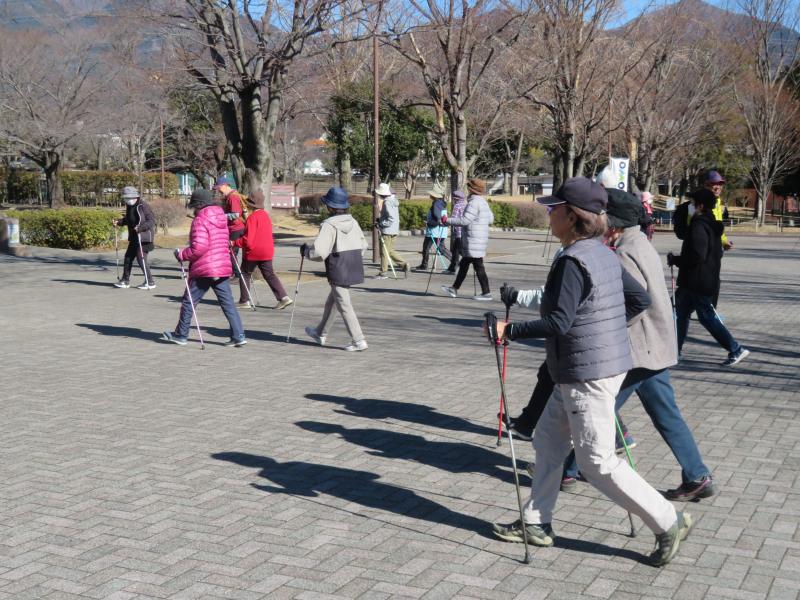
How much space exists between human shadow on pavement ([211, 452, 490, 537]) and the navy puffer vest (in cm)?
119

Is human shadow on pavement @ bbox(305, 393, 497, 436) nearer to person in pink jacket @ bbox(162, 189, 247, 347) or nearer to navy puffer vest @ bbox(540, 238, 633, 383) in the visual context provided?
person in pink jacket @ bbox(162, 189, 247, 347)

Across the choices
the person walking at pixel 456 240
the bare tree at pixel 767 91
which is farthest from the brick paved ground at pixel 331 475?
the bare tree at pixel 767 91

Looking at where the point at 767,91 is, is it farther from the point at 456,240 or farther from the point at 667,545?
the point at 667,545

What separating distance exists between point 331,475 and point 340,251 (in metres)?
4.30

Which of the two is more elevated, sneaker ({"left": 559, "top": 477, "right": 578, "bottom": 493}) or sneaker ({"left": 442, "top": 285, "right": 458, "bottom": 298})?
sneaker ({"left": 442, "top": 285, "right": 458, "bottom": 298})

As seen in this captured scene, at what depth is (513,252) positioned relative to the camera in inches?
1009

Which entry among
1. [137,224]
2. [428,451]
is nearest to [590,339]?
[428,451]

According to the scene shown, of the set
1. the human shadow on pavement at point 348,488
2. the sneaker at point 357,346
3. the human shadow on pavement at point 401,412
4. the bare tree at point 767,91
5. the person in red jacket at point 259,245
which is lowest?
the human shadow on pavement at point 348,488

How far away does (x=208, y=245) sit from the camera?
10.1m

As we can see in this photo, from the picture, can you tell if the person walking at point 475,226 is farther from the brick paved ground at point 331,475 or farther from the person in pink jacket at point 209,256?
the person in pink jacket at point 209,256

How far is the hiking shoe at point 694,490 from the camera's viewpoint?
5.33 metres

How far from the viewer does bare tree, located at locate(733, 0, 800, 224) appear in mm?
39906

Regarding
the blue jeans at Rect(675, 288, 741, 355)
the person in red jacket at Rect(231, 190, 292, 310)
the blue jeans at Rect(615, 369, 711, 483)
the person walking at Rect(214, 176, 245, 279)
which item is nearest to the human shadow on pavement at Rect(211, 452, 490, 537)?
the blue jeans at Rect(615, 369, 711, 483)

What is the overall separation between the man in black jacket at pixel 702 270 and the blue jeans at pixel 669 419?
346cm
